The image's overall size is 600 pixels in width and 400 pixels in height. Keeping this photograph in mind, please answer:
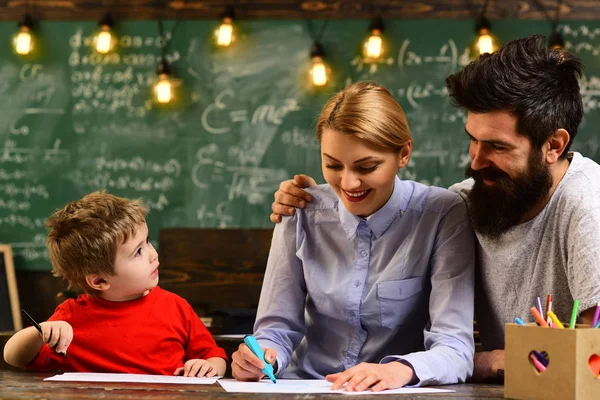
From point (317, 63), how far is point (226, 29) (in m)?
0.58

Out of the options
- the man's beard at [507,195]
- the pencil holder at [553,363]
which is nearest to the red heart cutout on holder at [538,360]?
the pencil holder at [553,363]

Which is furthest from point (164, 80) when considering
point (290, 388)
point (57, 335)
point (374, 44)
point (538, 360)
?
point (538, 360)

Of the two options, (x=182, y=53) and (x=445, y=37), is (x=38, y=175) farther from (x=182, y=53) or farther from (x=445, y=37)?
(x=445, y=37)

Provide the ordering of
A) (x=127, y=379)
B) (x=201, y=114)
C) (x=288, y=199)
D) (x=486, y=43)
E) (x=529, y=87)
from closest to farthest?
(x=127, y=379) → (x=529, y=87) → (x=288, y=199) → (x=486, y=43) → (x=201, y=114)

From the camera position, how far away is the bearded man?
1.67 meters

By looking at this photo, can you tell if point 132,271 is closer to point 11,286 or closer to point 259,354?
point 259,354

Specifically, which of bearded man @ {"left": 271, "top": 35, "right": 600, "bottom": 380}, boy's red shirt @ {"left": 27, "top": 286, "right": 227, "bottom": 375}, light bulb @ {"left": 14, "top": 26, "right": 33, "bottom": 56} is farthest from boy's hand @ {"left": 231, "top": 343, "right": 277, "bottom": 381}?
light bulb @ {"left": 14, "top": 26, "right": 33, "bottom": 56}

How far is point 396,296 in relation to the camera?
1.83m

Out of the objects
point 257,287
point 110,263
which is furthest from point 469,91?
point 257,287

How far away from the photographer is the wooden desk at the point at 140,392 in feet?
4.39

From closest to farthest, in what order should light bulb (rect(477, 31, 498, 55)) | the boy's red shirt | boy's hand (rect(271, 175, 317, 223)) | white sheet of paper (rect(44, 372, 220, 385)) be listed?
white sheet of paper (rect(44, 372, 220, 385)) → the boy's red shirt → boy's hand (rect(271, 175, 317, 223)) → light bulb (rect(477, 31, 498, 55))

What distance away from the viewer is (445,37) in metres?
4.59

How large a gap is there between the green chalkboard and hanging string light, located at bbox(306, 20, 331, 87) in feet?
0.13

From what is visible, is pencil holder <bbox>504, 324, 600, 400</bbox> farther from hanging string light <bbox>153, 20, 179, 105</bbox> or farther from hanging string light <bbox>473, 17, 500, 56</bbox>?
hanging string light <bbox>153, 20, 179, 105</bbox>
